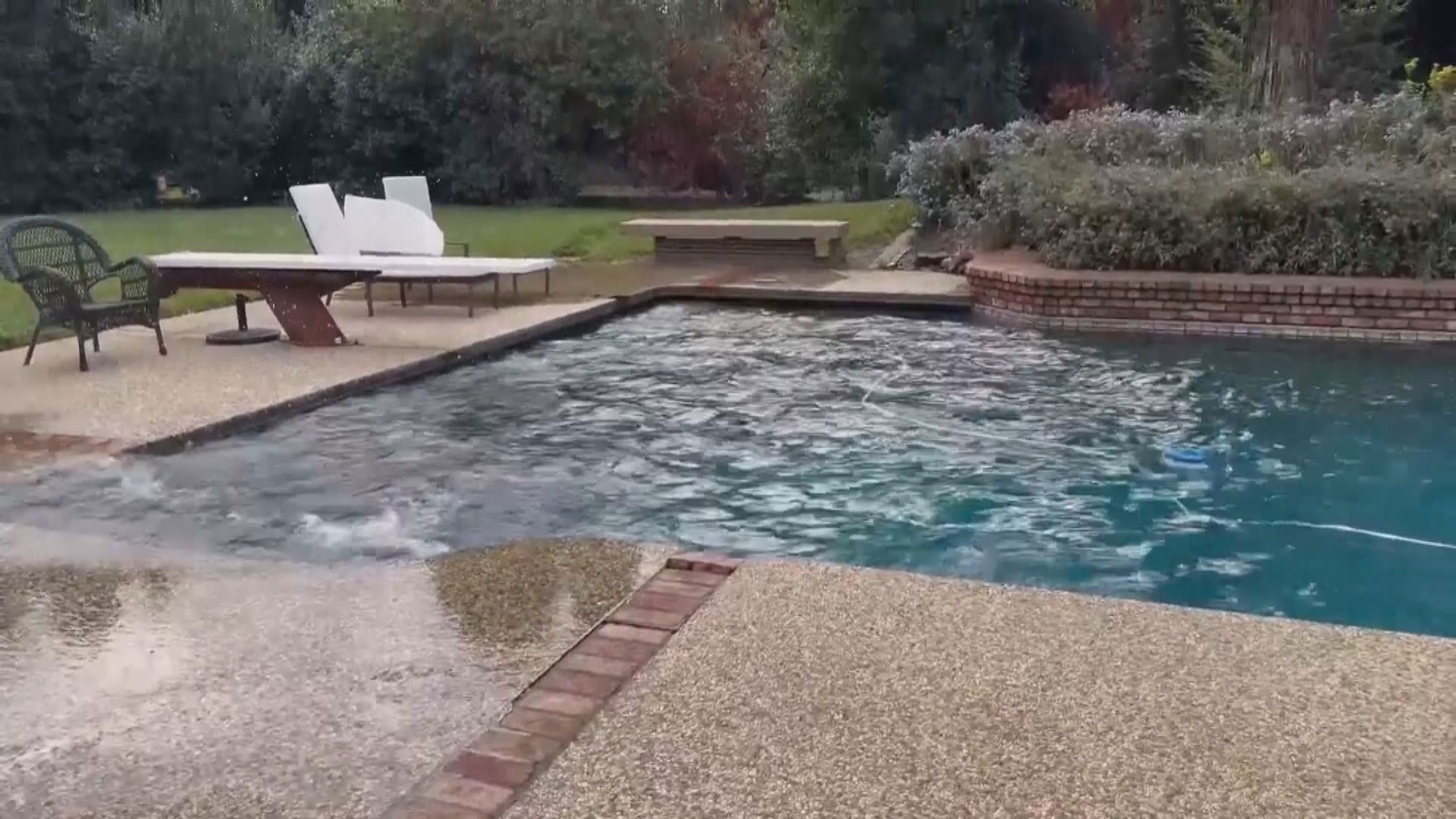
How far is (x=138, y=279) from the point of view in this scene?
24.4 ft

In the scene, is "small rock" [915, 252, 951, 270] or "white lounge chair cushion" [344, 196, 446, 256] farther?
"small rock" [915, 252, 951, 270]

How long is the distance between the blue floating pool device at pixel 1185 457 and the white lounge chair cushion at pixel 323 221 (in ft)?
20.7

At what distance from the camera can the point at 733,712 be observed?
9.80 feet

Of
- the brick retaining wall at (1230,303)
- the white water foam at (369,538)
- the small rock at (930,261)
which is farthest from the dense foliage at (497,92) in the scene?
the white water foam at (369,538)

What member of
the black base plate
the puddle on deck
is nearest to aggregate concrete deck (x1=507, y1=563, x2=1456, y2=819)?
the puddle on deck

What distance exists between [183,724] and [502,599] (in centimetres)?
102

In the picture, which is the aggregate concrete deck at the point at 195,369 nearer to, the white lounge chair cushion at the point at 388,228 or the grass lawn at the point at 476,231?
the white lounge chair cushion at the point at 388,228

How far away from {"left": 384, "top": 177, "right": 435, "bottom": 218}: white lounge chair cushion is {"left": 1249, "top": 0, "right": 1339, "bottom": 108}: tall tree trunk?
27.4ft

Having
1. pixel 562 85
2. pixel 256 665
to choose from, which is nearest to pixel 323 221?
pixel 256 665

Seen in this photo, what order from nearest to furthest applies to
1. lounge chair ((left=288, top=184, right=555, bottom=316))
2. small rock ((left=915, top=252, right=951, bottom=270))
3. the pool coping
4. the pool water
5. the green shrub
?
1. the pool water
2. the pool coping
3. the green shrub
4. lounge chair ((left=288, top=184, right=555, bottom=316))
5. small rock ((left=915, top=252, right=951, bottom=270))

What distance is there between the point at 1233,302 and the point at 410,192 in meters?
6.72

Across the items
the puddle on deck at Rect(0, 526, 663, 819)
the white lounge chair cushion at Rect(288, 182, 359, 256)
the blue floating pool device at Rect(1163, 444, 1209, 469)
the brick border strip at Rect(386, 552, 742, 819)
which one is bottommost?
the blue floating pool device at Rect(1163, 444, 1209, 469)

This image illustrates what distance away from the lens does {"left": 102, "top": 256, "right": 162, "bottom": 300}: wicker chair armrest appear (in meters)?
7.38

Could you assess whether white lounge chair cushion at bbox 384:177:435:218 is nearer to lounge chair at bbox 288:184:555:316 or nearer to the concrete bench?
lounge chair at bbox 288:184:555:316
